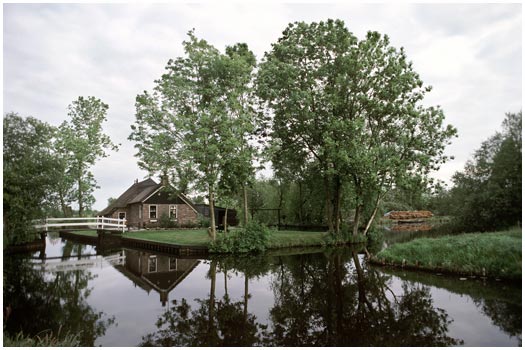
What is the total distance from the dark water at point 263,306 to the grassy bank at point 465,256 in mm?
676

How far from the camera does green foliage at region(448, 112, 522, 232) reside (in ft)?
57.1

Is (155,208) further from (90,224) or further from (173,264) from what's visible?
(173,264)

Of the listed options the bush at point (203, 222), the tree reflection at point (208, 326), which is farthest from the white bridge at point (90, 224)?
the tree reflection at point (208, 326)

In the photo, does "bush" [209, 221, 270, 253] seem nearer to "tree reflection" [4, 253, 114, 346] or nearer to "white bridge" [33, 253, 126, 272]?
"white bridge" [33, 253, 126, 272]

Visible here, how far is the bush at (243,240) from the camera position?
20.1 metres

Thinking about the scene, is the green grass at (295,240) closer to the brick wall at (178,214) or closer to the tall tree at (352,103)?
the tall tree at (352,103)

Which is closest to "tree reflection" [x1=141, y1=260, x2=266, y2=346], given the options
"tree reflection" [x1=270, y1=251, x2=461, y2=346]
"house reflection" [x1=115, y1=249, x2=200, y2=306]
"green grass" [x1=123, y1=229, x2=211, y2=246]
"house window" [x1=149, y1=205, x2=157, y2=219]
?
"tree reflection" [x1=270, y1=251, x2=461, y2=346]

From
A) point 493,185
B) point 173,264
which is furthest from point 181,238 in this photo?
point 493,185

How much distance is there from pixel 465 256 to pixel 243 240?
11.2m

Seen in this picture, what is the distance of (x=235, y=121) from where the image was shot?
64.3ft

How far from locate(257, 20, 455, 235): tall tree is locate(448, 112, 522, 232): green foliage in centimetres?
223


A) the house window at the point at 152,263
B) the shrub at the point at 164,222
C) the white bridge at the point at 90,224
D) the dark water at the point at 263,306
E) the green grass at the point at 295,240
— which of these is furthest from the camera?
the shrub at the point at 164,222

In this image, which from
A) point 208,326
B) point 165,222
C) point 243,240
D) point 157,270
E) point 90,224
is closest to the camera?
point 208,326

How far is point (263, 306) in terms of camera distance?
10086mm
